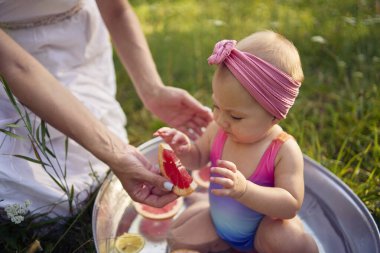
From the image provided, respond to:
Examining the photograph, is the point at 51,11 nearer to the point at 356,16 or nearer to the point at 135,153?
the point at 135,153

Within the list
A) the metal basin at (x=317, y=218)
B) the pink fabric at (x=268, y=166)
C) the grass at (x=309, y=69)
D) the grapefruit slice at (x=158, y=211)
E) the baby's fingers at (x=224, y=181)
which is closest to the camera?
the baby's fingers at (x=224, y=181)

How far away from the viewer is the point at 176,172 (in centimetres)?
158

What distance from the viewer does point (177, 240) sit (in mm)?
1794

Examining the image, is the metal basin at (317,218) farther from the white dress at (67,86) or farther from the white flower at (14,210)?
the white flower at (14,210)

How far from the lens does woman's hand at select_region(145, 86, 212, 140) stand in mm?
2006

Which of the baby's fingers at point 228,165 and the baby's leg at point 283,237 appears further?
the baby's leg at point 283,237

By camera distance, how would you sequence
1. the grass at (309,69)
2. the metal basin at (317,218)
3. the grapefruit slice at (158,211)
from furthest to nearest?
the grass at (309,69)
the grapefruit slice at (158,211)
the metal basin at (317,218)

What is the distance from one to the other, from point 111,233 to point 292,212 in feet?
2.47

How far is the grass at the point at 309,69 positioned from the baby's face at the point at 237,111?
26.9 inches

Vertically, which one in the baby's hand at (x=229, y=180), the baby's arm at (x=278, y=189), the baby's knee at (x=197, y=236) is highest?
the baby's hand at (x=229, y=180)

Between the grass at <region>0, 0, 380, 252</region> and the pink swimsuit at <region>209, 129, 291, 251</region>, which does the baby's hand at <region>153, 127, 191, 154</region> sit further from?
the grass at <region>0, 0, 380, 252</region>

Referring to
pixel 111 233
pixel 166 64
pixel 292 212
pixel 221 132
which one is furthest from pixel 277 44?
pixel 166 64

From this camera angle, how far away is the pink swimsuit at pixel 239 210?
5.16ft

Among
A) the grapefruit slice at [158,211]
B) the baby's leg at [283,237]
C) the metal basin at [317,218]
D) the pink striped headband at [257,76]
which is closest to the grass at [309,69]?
the metal basin at [317,218]
